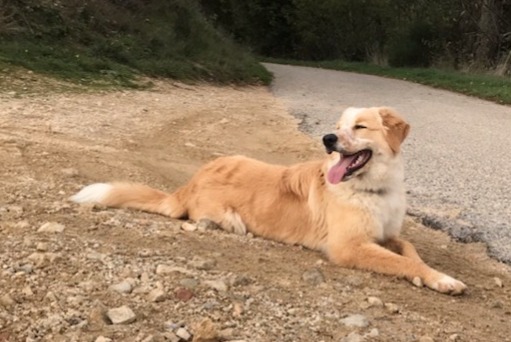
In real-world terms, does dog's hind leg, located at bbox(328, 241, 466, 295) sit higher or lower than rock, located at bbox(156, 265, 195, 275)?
lower

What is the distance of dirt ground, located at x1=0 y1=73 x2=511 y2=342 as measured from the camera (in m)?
3.27

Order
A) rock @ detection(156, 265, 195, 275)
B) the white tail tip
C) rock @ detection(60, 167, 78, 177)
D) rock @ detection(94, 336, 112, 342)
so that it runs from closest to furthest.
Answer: rock @ detection(94, 336, 112, 342)
rock @ detection(156, 265, 195, 275)
the white tail tip
rock @ detection(60, 167, 78, 177)

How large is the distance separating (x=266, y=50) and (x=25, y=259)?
1711 inches

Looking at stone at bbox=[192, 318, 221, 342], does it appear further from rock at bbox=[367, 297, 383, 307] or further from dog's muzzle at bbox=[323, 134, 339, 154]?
dog's muzzle at bbox=[323, 134, 339, 154]

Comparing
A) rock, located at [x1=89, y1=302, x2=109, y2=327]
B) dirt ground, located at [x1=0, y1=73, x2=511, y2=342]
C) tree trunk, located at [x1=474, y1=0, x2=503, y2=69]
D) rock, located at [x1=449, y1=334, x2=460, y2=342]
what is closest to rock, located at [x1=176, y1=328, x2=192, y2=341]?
dirt ground, located at [x1=0, y1=73, x2=511, y2=342]

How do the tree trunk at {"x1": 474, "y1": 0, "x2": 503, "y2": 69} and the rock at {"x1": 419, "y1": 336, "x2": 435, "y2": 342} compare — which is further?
the tree trunk at {"x1": 474, "y1": 0, "x2": 503, "y2": 69}

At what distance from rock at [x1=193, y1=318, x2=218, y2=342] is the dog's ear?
2.24 metres

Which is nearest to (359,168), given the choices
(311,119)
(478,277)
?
(478,277)

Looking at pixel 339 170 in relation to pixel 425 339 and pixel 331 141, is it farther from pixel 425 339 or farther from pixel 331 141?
pixel 425 339

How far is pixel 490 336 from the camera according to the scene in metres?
3.62

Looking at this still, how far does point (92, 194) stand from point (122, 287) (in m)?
1.81

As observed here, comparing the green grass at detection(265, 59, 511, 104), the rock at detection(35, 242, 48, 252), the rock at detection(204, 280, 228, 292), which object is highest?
the rock at detection(35, 242, 48, 252)

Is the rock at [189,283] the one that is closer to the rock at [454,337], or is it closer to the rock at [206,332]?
the rock at [206,332]

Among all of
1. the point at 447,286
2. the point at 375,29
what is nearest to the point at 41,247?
the point at 447,286
